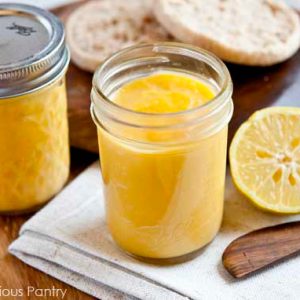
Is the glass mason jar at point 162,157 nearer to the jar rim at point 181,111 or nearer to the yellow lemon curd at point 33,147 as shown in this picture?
the jar rim at point 181,111

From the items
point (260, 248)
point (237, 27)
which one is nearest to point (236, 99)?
point (237, 27)

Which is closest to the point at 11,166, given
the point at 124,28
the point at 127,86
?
the point at 127,86

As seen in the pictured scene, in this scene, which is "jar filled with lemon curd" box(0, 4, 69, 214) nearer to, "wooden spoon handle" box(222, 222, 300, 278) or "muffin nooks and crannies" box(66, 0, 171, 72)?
"muffin nooks and crannies" box(66, 0, 171, 72)

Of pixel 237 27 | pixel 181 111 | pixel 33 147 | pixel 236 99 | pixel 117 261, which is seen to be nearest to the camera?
pixel 181 111

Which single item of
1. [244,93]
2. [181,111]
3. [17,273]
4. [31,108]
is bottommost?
[17,273]

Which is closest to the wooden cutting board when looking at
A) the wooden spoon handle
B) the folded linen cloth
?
the folded linen cloth

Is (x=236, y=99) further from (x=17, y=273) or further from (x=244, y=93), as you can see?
(x=17, y=273)

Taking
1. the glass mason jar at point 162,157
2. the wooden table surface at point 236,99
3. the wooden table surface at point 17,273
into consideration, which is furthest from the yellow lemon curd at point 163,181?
the wooden table surface at point 236,99
